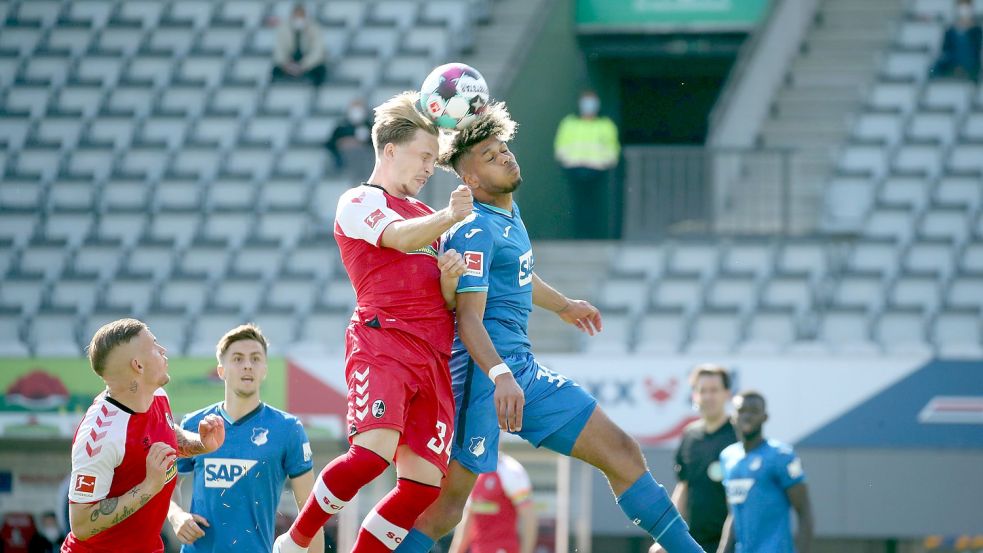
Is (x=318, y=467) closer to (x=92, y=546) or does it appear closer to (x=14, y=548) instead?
(x=14, y=548)

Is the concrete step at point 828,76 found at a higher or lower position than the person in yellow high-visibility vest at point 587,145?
higher

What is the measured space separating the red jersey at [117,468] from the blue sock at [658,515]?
187cm

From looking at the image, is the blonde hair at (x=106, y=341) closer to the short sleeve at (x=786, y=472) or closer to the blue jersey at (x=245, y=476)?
the blue jersey at (x=245, y=476)

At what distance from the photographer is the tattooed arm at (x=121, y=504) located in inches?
226

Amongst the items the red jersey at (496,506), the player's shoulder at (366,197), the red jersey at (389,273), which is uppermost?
the player's shoulder at (366,197)

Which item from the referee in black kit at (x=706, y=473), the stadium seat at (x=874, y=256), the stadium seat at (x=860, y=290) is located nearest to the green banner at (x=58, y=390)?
the stadium seat at (x=860, y=290)

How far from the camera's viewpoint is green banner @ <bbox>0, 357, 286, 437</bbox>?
1480 cm

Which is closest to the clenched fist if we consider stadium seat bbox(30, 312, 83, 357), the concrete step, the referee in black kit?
the referee in black kit

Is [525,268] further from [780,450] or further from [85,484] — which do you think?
[780,450]

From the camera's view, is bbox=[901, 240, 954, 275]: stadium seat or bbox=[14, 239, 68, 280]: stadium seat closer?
bbox=[901, 240, 954, 275]: stadium seat

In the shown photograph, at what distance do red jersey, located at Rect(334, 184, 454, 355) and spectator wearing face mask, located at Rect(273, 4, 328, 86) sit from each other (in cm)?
1332

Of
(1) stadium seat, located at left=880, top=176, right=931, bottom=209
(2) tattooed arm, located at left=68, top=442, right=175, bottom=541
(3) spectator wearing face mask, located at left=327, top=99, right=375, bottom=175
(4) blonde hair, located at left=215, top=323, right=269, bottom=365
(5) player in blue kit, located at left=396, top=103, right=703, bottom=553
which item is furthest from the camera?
(3) spectator wearing face mask, located at left=327, top=99, right=375, bottom=175

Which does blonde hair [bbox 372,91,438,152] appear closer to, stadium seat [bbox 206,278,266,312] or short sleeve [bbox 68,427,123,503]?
short sleeve [bbox 68,427,123,503]

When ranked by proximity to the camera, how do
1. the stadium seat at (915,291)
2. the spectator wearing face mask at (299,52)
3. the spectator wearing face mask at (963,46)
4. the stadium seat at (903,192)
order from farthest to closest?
the spectator wearing face mask at (299,52)
the spectator wearing face mask at (963,46)
the stadium seat at (903,192)
the stadium seat at (915,291)
